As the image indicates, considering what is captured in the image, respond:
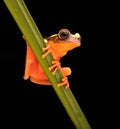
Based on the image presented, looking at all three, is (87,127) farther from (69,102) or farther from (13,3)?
(13,3)

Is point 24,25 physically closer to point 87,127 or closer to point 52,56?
point 52,56

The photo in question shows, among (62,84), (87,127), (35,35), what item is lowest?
(87,127)

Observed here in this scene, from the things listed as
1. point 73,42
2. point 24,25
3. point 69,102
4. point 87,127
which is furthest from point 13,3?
point 87,127

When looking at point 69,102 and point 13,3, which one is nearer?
point 13,3

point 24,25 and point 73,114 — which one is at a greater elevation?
point 24,25

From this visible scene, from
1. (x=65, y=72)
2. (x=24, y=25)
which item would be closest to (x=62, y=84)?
(x=65, y=72)
